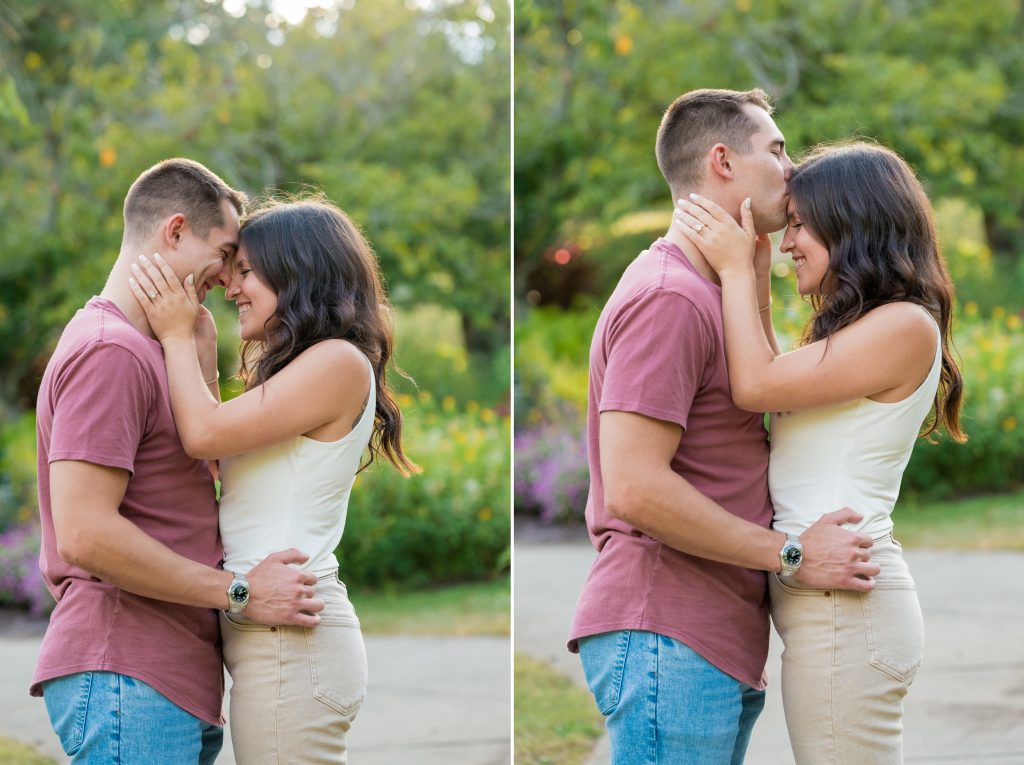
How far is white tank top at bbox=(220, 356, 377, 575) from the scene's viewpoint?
98.2 inches

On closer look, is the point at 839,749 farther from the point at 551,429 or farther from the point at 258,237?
the point at 551,429

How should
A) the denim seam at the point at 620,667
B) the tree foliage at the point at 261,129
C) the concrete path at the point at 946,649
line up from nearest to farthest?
the denim seam at the point at 620,667 → the concrete path at the point at 946,649 → the tree foliage at the point at 261,129

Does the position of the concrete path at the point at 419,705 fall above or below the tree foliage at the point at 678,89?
below

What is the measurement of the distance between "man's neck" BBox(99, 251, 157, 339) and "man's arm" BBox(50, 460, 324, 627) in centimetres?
36

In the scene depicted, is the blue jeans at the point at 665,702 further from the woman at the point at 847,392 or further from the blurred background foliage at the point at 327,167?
the blurred background foliage at the point at 327,167

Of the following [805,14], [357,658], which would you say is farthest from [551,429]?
[357,658]

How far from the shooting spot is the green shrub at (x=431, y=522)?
7.81 metres

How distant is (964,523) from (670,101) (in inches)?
173

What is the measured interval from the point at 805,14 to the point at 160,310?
8830 mm

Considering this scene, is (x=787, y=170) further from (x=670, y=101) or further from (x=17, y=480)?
(x=670, y=101)

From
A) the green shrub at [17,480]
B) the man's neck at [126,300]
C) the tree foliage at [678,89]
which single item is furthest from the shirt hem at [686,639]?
the tree foliage at [678,89]

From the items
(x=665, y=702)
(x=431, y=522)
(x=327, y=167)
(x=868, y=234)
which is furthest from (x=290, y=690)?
(x=327, y=167)

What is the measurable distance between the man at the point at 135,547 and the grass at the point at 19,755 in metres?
2.69

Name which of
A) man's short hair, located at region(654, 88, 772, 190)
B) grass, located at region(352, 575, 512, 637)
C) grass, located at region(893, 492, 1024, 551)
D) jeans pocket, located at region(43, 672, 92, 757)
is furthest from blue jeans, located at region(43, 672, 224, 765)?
grass, located at region(893, 492, 1024, 551)
